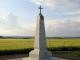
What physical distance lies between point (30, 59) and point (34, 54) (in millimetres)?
614

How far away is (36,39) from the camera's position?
63.5 ft

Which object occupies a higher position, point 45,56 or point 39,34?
point 39,34

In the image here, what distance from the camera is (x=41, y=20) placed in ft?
63.9

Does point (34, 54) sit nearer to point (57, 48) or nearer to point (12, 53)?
point (12, 53)

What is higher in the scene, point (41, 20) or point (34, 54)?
point (41, 20)

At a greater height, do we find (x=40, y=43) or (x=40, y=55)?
(x=40, y=43)

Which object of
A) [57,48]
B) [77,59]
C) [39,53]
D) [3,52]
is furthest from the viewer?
[57,48]

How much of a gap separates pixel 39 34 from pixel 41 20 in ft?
3.84

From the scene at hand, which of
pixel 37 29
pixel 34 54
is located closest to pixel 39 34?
pixel 37 29

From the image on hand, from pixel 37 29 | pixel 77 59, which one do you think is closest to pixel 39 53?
pixel 37 29

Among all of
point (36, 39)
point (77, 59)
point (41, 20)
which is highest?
point (41, 20)

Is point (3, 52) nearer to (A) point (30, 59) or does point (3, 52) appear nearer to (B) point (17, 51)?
(B) point (17, 51)

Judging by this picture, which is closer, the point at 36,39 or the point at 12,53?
the point at 36,39

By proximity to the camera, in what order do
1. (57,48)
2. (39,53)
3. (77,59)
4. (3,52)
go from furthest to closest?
(57,48), (3,52), (77,59), (39,53)
